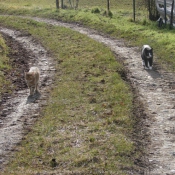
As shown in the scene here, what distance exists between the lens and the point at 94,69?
17578mm

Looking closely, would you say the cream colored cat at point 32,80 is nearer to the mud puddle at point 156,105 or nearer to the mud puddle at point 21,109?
the mud puddle at point 21,109

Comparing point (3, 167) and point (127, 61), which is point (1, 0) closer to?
point (127, 61)

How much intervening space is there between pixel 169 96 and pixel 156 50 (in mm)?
7114

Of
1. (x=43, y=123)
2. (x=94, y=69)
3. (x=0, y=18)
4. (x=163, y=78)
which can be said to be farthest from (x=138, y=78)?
(x=0, y=18)

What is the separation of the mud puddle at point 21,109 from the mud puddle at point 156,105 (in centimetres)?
343

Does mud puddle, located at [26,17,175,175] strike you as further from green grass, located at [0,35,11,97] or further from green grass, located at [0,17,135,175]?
green grass, located at [0,35,11,97]

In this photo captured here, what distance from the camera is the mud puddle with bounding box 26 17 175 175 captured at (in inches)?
373

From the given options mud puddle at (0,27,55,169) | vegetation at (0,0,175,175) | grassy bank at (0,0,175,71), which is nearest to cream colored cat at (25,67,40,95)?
mud puddle at (0,27,55,169)

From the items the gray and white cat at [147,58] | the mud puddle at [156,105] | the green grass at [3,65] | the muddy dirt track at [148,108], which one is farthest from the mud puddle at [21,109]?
the gray and white cat at [147,58]

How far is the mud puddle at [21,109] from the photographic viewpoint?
10769 mm

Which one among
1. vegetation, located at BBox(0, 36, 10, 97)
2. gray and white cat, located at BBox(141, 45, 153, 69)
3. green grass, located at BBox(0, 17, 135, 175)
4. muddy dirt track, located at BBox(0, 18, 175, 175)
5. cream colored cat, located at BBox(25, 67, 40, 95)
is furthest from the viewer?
gray and white cat, located at BBox(141, 45, 153, 69)

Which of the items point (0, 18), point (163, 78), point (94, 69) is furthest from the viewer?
point (0, 18)

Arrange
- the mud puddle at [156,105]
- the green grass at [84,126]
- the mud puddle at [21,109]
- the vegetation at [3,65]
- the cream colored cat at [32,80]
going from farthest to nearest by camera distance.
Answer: the vegetation at [3,65] < the cream colored cat at [32,80] < the mud puddle at [21,109] < the mud puddle at [156,105] < the green grass at [84,126]

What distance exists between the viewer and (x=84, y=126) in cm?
1146
